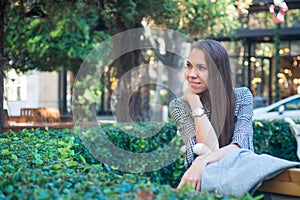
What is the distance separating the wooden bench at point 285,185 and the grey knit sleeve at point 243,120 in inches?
15.2

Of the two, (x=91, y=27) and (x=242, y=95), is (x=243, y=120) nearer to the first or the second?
(x=242, y=95)

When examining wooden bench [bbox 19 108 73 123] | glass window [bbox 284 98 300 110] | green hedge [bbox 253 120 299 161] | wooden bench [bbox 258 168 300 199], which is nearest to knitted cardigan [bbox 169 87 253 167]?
wooden bench [bbox 258 168 300 199]

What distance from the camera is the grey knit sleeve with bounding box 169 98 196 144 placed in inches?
149

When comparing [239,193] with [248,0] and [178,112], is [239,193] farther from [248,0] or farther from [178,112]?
[248,0]

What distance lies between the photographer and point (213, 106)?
3.64 metres

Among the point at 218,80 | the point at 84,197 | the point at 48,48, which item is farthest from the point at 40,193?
the point at 48,48

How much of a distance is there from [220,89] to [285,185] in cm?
74

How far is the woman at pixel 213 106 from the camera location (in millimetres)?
3506

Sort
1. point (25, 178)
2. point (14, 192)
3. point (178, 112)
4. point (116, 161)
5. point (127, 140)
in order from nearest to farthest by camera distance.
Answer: point (14, 192) → point (25, 178) → point (178, 112) → point (116, 161) → point (127, 140)

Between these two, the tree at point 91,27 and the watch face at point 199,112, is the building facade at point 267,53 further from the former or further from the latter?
the watch face at point 199,112

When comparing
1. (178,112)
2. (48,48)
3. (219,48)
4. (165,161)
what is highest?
(48,48)

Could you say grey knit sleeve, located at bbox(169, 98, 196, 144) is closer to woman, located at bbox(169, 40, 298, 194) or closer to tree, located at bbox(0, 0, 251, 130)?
woman, located at bbox(169, 40, 298, 194)

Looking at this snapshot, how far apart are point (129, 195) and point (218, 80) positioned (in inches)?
55.4

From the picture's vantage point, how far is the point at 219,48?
3561 millimetres
